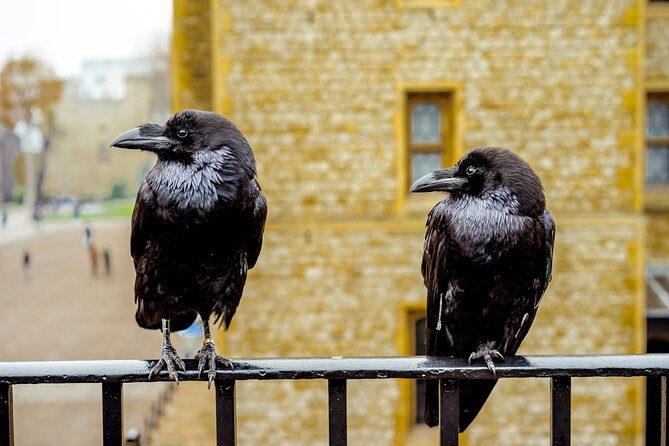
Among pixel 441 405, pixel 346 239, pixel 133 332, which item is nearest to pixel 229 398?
pixel 441 405

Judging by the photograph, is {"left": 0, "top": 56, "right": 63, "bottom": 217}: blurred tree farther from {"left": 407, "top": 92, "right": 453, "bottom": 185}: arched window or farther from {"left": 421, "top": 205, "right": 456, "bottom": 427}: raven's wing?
{"left": 421, "top": 205, "right": 456, "bottom": 427}: raven's wing

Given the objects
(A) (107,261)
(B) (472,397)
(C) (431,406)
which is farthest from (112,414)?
(A) (107,261)

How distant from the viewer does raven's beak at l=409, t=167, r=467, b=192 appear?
1.95m

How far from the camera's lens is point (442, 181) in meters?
2.03

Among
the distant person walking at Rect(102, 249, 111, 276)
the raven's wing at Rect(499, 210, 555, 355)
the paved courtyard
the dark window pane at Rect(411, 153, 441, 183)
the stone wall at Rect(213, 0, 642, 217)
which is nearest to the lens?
the raven's wing at Rect(499, 210, 555, 355)

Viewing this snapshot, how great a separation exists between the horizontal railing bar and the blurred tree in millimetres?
36773

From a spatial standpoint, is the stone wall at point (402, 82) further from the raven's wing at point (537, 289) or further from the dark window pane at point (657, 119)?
the raven's wing at point (537, 289)

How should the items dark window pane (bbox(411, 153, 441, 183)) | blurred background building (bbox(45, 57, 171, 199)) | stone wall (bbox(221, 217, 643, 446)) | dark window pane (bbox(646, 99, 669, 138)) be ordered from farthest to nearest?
blurred background building (bbox(45, 57, 171, 199)) → dark window pane (bbox(646, 99, 669, 138)) → dark window pane (bbox(411, 153, 441, 183)) → stone wall (bbox(221, 217, 643, 446))

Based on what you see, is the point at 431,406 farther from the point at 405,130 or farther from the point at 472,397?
the point at 405,130

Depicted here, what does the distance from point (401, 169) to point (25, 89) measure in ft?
109

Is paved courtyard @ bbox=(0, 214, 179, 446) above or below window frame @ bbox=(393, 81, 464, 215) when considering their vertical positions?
below

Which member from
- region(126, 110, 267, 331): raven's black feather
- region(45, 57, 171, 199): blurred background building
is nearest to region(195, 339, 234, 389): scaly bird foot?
region(126, 110, 267, 331): raven's black feather

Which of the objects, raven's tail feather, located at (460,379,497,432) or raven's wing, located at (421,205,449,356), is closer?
raven's tail feather, located at (460,379,497,432)

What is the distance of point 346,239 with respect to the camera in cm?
755
